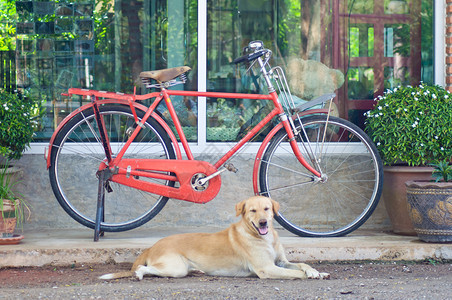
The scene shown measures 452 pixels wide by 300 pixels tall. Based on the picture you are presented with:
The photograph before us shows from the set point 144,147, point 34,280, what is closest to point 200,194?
point 144,147

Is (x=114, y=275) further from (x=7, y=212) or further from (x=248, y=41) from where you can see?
(x=248, y=41)

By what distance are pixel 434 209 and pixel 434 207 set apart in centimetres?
1

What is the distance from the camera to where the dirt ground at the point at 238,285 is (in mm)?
4320

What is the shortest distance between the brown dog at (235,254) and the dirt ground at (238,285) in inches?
2.5

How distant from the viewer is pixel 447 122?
228 inches

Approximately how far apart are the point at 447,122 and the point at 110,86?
274 centimetres

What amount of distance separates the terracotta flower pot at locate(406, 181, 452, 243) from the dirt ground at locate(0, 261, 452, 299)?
0.24 m

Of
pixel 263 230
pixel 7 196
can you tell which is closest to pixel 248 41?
pixel 263 230

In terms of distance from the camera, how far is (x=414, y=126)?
5.75 metres

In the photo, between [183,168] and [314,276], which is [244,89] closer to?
[183,168]

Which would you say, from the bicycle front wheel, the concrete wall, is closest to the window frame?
the concrete wall

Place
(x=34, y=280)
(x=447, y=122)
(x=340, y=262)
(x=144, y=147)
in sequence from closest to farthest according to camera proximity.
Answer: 1. (x=34, y=280)
2. (x=340, y=262)
3. (x=447, y=122)
4. (x=144, y=147)

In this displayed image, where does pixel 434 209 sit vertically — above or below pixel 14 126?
below

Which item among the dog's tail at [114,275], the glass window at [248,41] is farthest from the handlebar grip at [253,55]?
the dog's tail at [114,275]
